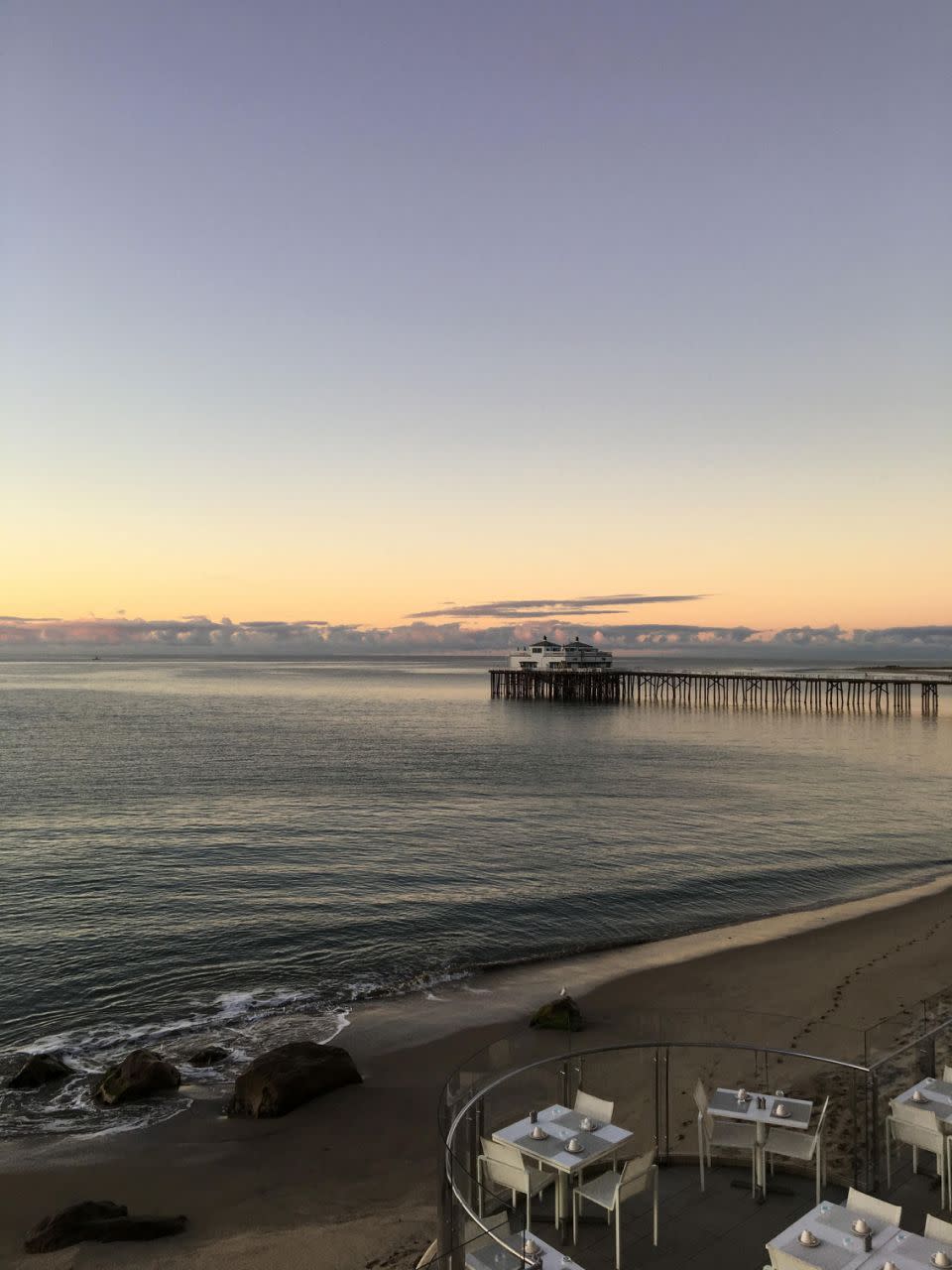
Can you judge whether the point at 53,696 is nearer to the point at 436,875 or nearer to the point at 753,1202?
the point at 436,875

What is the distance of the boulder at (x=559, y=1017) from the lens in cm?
1369

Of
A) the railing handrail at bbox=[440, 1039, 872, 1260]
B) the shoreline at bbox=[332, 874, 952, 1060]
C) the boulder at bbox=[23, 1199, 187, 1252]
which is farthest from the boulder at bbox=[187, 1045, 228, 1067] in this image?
the railing handrail at bbox=[440, 1039, 872, 1260]

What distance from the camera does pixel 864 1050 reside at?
852 cm

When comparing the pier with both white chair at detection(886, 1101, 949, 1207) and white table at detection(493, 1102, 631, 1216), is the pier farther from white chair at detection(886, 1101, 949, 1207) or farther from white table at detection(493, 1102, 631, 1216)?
white table at detection(493, 1102, 631, 1216)

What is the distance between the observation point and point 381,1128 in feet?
35.4

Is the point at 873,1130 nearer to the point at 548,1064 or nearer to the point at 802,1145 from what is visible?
the point at 802,1145

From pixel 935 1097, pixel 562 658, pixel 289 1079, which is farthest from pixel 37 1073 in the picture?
pixel 562 658

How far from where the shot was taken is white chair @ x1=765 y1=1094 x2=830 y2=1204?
7.34 m

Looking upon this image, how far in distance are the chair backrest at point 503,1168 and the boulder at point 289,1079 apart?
206 inches

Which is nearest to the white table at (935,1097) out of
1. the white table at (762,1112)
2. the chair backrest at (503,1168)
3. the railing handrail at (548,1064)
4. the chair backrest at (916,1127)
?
the chair backrest at (916,1127)

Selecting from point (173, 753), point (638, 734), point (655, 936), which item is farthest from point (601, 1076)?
point (638, 734)

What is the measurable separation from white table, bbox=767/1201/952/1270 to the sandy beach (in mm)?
1924

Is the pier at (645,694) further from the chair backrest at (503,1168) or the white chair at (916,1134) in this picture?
the chair backrest at (503,1168)

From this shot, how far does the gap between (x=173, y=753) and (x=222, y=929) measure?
3437cm
